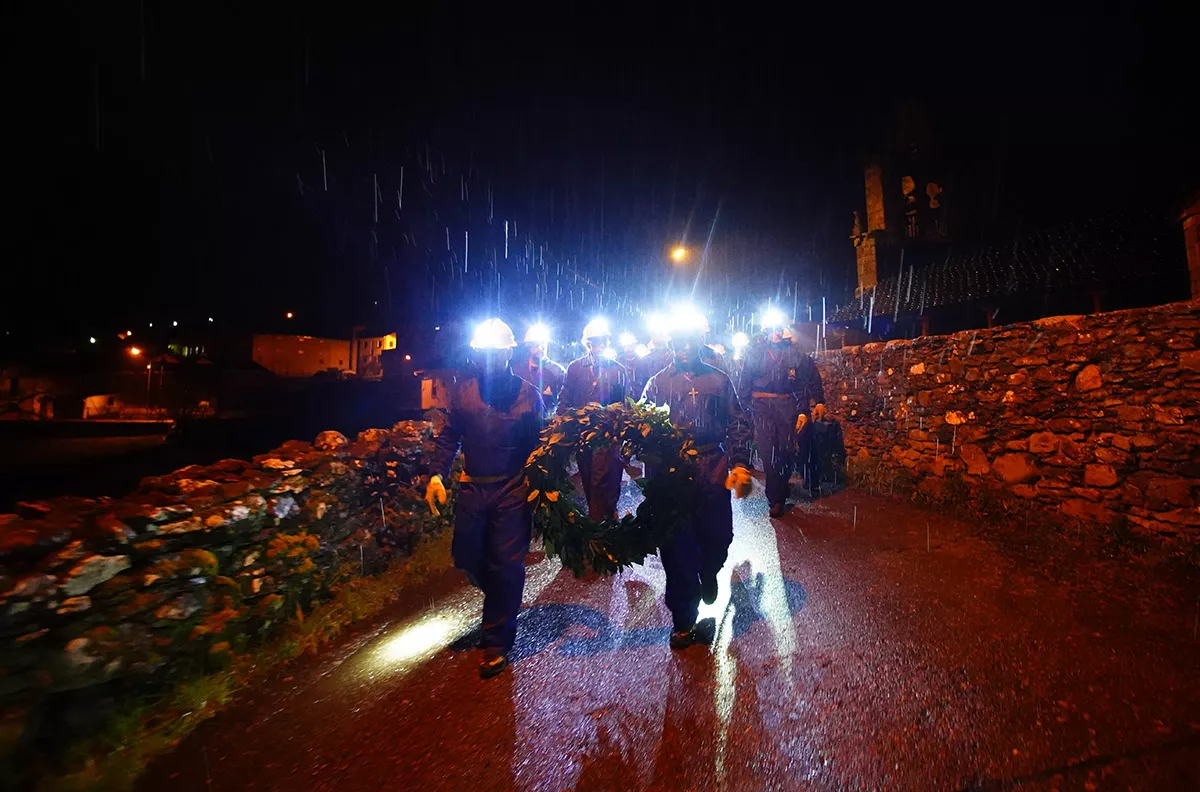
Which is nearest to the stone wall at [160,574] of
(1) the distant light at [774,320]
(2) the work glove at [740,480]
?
(2) the work glove at [740,480]

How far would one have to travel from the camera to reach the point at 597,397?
23.4 ft

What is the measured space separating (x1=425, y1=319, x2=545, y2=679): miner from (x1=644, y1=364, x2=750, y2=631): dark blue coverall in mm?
1077

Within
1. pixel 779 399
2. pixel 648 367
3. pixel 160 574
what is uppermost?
pixel 648 367

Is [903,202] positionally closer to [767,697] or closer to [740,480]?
[740,480]

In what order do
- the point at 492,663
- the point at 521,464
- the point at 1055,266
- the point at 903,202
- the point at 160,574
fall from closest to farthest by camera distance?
the point at 160,574, the point at 492,663, the point at 521,464, the point at 1055,266, the point at 903,202

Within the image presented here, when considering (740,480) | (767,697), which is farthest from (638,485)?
(767,697)

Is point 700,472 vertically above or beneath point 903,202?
beneath

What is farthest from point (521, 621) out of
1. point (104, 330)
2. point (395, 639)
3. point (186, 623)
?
point (104, 330)

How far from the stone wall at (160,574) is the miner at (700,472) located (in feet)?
8.95

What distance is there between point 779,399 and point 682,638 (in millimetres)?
3988

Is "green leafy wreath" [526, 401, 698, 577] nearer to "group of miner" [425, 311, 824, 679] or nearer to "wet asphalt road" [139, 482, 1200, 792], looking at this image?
"group of miner" [425, 311, 824, 679]

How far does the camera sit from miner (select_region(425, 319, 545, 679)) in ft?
11.0

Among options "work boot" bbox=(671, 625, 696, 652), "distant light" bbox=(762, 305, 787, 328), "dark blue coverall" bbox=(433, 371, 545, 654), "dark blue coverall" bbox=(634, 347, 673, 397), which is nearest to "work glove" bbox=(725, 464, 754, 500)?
"work boot" bbox=(671, 625, 696, 652)

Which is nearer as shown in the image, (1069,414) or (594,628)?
(594,628)
